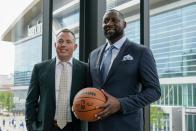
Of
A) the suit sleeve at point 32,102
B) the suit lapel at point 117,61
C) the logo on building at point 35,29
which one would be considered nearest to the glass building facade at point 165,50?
the logo on building at point 35,29

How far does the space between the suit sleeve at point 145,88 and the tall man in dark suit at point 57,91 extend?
1.62 ft

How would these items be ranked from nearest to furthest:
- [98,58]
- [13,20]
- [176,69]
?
1. [98,58]
2. [13,20]
3. [176,69]

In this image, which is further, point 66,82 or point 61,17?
point 61,17

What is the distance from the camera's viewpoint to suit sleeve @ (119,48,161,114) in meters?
1.96

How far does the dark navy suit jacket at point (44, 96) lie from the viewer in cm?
223

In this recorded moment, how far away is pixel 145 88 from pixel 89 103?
39cm

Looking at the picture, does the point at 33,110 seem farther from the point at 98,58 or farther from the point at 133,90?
the point at 133,90

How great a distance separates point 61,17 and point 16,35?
23.6 inches

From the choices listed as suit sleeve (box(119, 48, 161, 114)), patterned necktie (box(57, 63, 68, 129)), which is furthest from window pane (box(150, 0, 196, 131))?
patterned necktie (box(57, 63, 68, 129))

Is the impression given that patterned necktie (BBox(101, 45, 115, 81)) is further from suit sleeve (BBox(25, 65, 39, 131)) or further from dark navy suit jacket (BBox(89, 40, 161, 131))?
suit sleeve (BBox(25, 65, 39, 131))

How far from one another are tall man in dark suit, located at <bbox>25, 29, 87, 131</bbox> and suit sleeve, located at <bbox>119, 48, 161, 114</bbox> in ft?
1.62

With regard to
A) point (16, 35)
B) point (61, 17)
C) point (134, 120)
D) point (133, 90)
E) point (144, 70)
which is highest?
point (61, 17)

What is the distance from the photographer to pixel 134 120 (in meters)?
2.04

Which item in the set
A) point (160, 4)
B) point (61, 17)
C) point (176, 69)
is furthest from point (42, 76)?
point (160, 4)
